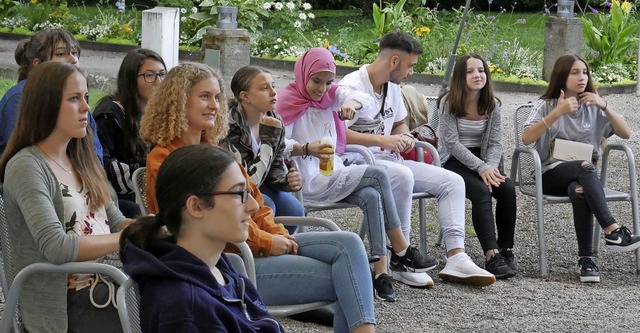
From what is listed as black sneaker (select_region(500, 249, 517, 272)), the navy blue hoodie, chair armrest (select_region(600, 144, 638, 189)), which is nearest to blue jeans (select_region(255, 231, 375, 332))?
the navy blue hoodie

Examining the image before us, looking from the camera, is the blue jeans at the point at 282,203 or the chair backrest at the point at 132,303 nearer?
the chair backrest at the point at 132,303

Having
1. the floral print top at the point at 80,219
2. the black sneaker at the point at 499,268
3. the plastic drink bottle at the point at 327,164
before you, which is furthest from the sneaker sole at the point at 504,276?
the floral print top at the point at 80,219

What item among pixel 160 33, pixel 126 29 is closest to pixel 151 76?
pixel 160 33

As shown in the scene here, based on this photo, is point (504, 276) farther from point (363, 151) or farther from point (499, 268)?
point (363, 151)

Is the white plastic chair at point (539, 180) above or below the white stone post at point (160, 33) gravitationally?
below

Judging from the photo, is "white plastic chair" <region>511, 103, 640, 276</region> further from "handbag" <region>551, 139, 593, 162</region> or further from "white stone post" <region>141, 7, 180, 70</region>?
"white stone post" <region>141, 7, 180, 70</region>

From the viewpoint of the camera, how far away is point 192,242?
3094mm

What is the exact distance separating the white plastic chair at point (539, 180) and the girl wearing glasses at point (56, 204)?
3.15 meters

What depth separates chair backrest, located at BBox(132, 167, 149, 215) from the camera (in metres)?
4.46

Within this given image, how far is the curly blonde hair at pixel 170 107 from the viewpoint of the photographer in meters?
4.26

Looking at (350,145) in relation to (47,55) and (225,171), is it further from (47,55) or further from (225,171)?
(225,171)

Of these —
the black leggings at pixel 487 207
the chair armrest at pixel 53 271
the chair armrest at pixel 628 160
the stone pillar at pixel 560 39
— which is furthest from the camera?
the stone pillar at pixel 560 39

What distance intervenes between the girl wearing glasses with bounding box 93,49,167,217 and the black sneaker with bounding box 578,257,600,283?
8.62 ft

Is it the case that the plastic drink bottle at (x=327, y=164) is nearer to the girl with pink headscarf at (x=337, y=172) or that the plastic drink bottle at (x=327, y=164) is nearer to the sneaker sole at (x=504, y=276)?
the girl with pink headscarf at (x=337, y=172)
